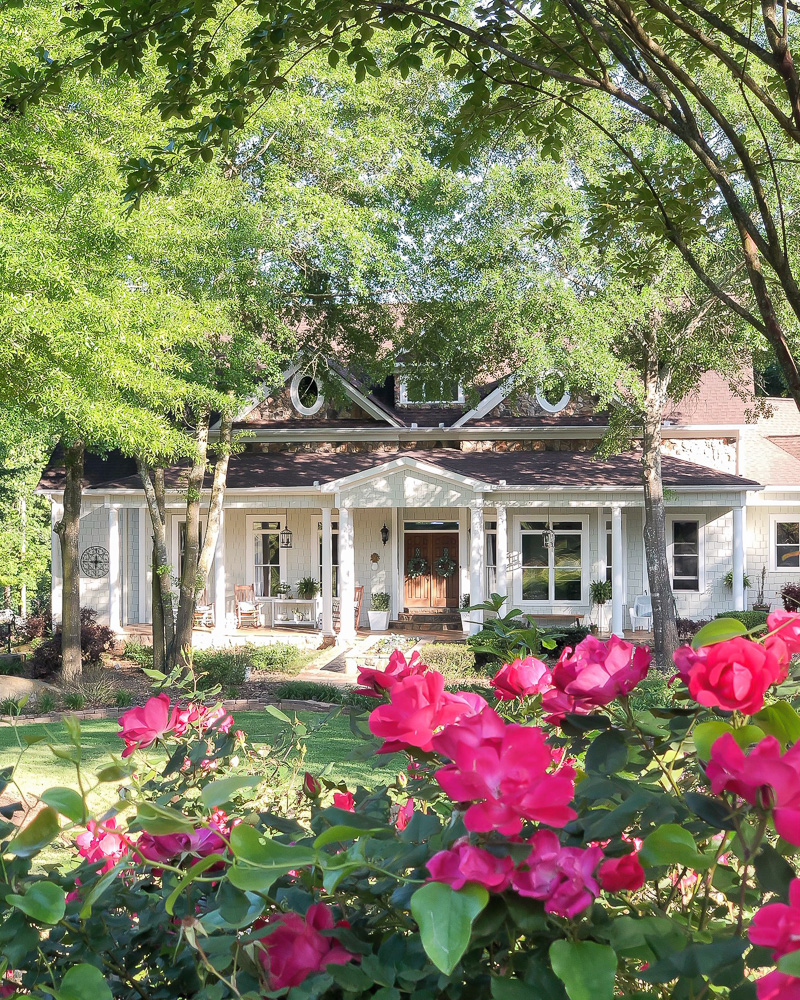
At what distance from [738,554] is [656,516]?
10.4ft

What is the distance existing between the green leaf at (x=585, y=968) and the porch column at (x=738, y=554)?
63.2 feet

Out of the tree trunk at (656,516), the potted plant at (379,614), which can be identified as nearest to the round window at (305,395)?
the potted plant at (379,614)

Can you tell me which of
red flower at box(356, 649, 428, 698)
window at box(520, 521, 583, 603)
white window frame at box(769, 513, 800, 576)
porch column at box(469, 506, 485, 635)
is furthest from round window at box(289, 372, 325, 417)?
red flower at box(356, 649, 428, 698)

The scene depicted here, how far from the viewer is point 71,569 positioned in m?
15.7

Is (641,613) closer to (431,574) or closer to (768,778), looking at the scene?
(431,574)

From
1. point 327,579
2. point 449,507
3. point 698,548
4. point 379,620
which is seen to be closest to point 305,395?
Answer: point 449,507

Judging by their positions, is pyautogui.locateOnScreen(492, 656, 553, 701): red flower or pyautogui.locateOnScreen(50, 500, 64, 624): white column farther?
pyautogui.locateOnScreen(50, 500, 64, 624): white column

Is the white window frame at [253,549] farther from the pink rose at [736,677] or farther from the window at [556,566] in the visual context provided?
the pink rose at [736,677]

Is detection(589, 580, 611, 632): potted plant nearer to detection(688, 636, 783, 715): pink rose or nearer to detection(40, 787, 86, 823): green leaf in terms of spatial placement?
detection(688, 636, 783, 715): pink rose

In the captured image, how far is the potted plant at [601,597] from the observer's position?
20.5 m

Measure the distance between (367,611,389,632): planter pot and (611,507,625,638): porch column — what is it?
204 inches

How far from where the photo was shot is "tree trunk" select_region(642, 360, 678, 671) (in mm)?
16531

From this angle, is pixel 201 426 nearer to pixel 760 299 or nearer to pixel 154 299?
pixel 154 299

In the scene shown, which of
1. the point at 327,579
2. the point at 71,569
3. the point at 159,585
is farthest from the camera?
the point at 327,579
